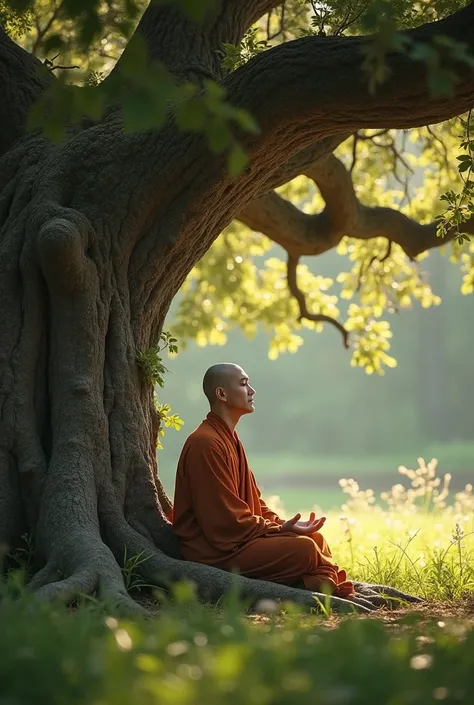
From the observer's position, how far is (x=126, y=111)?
3.23 metres

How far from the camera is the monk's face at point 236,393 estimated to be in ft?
22.1

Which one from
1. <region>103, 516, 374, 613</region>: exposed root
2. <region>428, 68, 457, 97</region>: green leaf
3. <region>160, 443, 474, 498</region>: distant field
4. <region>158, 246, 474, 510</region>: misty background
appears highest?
<region>158, 246, 474, 510</region>: misty background

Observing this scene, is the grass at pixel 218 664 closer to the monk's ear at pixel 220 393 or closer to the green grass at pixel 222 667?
the green grass at pixel 222 667

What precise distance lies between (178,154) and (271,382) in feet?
167

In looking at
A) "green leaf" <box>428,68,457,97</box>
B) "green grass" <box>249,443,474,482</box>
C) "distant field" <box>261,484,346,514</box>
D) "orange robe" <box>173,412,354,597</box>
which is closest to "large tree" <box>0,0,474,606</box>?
"orange robe" <box>173,412,354,597</box>

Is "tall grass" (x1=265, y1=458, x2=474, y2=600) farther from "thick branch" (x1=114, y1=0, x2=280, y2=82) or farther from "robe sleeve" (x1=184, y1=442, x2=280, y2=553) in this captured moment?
"thick branch" (x1=114, y1=0, x2=280, y2=82)

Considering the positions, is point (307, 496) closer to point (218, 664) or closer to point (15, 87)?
point (15, 87)

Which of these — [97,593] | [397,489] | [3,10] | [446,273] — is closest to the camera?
[97,593]

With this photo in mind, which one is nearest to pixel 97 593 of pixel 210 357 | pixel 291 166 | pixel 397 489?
pixel 291 166

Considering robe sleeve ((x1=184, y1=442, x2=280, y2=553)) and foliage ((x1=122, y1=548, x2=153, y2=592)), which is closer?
foliage ((x1=122, y1=548, x2=153, y2=592))

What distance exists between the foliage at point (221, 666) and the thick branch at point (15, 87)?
5039 mm

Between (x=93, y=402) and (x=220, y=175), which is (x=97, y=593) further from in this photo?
(x=220, y=175)

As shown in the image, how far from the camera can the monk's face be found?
22.1 ft

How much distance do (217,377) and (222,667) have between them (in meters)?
4.44
